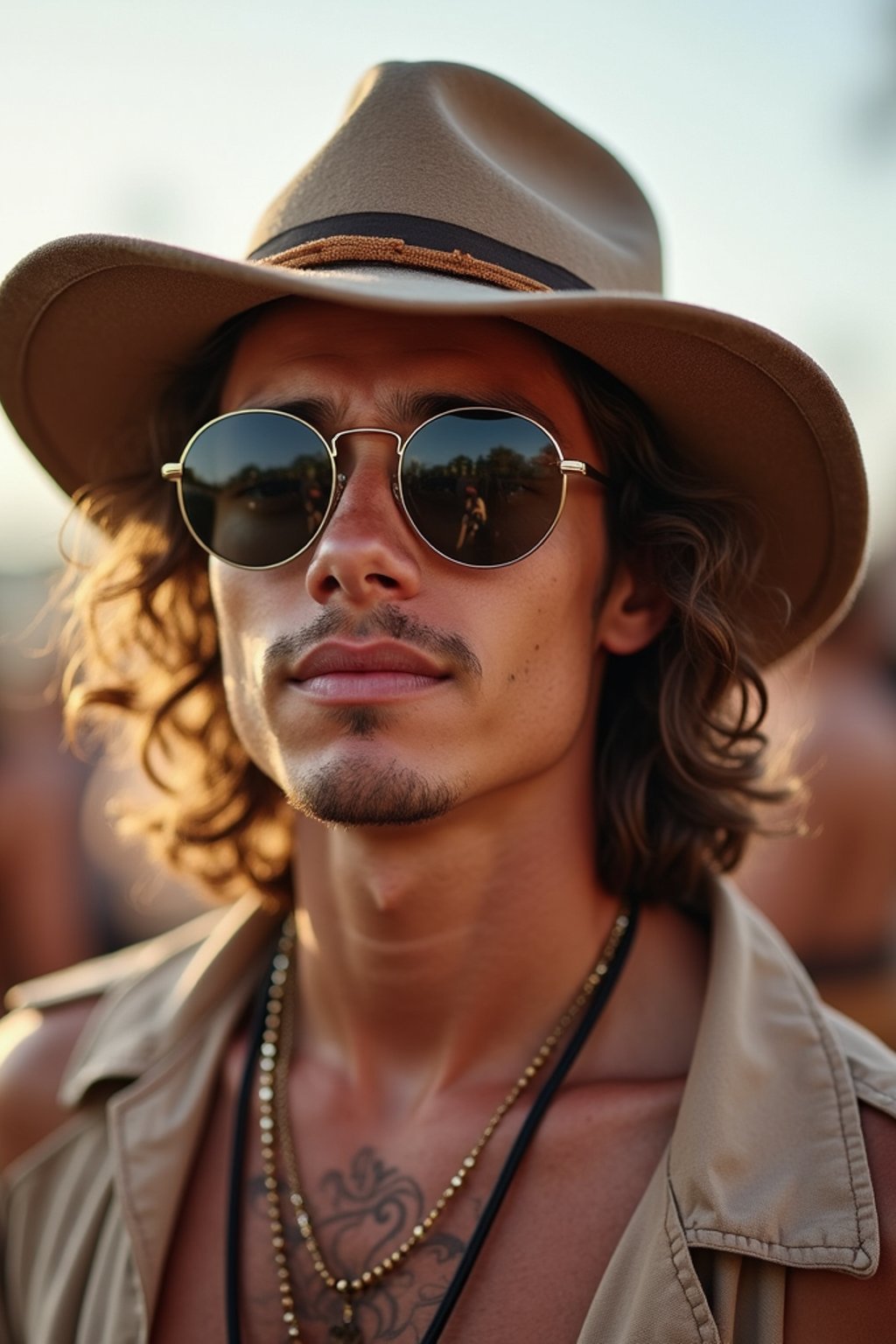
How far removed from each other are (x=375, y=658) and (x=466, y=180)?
2.83 ft

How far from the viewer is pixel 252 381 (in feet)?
8.70

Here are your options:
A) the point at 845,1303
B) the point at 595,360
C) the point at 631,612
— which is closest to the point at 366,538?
the point at 595,360

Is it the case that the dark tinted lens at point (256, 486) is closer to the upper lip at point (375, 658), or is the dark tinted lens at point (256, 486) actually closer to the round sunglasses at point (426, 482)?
the round sunglasses at point (426, 482)

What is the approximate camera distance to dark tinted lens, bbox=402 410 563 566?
7.77 ft

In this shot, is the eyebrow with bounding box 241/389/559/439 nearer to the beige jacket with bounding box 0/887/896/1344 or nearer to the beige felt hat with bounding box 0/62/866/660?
the beige felt hat with bounding box 0/62/866/660

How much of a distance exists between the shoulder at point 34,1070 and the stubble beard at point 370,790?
108 cm

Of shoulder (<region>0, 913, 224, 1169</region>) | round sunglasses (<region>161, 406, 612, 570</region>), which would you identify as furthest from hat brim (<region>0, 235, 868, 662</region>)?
shoulder (<region>0, 913, 224, 1169</region>)

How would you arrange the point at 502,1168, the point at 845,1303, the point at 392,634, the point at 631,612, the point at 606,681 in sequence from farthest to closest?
the point at 606,681
the point at 631,612
the point at 502,1168
the point at 392,634
the point at 845,1303

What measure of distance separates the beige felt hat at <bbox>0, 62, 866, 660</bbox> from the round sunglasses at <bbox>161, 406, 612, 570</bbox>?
0.76ft

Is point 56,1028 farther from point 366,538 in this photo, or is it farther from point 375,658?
point 366,538

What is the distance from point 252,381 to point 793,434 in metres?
1.04

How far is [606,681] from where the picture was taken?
9.91 ft

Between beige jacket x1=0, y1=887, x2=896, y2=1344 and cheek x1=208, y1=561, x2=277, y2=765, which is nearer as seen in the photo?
beige jacket x1=0, y1=887, x2=896, y2=1344

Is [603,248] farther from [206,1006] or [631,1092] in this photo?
[206,1006]
